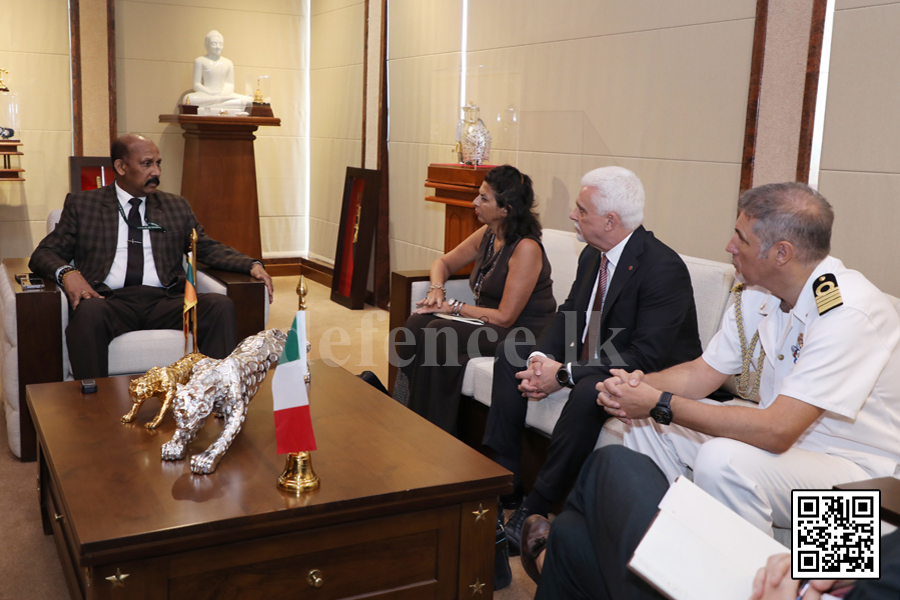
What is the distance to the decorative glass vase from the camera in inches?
173

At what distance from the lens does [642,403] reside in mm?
2084

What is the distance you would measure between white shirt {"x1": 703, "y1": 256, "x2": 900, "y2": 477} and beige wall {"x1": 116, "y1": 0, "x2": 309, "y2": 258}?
18.2 feet

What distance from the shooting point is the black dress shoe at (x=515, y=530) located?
95.6 inches

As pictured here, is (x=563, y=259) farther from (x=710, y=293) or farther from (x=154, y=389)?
(x=154, y=389)

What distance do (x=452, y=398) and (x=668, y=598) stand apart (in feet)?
5.81

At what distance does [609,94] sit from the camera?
377 centimetres

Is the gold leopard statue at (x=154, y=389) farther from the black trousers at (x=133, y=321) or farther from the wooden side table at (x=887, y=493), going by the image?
the wooden side table at (x=887, y=493)

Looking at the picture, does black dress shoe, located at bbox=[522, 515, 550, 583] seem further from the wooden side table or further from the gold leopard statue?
the gold leopard statue

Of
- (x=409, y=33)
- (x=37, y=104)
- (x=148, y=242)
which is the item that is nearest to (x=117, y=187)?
(x=148, y=242)

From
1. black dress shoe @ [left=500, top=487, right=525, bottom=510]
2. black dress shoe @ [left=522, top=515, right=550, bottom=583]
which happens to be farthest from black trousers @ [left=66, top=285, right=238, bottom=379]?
black dress shoe @ [left=522, top=515, right=550, bottom=583]

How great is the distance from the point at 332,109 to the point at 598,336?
15.1ft

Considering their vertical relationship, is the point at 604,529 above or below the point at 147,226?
below

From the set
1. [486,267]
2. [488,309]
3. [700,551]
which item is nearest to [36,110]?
[486,267]

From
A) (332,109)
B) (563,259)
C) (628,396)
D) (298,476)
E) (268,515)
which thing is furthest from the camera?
(332,109)
